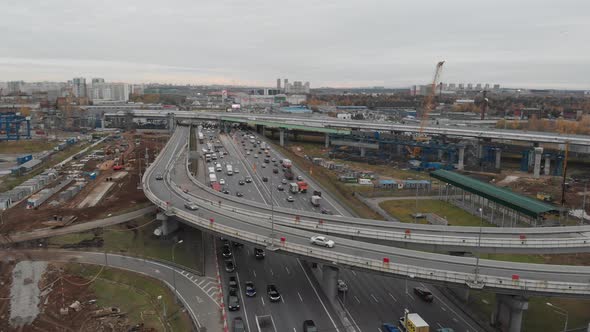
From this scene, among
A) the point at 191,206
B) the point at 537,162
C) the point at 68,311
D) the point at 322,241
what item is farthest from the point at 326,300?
the point at 537,162

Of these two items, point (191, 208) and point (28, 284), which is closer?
point (28, 284)

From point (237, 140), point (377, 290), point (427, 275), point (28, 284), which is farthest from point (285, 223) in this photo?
point (237, 140)

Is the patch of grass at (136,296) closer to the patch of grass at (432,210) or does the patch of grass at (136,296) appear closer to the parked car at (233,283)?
the parked car at (233,283)

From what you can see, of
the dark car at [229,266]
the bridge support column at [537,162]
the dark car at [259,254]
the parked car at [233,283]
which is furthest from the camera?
the bridge support column at [537,162]

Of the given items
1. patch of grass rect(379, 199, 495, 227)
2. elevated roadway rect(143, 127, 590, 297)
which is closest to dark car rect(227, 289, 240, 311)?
elevated roadway rect(143, 127, 590, 297)

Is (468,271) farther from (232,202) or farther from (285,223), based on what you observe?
(232,202)

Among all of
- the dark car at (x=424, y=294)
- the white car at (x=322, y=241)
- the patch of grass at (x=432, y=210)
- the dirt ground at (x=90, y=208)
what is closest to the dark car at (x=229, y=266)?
the white car at (x=322, y=241)

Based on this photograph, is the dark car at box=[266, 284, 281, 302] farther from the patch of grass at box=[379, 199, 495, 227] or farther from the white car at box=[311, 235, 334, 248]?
the patch of grass at box=[379, 199, 495, 227]
